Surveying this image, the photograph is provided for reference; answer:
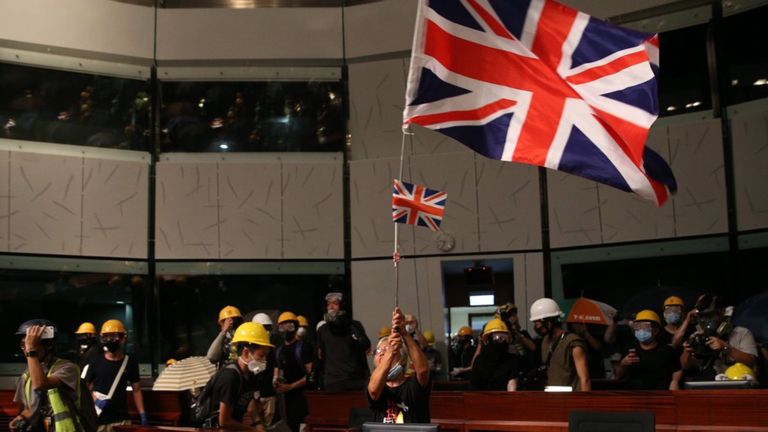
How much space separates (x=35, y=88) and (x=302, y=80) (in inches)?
173

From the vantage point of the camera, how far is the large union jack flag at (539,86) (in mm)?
5922

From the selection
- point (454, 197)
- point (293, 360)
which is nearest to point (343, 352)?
point (293, 360)

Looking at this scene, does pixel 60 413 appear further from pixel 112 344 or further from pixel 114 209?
pixel 114 209

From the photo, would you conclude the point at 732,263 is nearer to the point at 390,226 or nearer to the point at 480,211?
the point at 480,211

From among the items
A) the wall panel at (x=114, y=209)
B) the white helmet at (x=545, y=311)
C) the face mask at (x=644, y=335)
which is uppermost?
the wall panel at (x=114, y=209)

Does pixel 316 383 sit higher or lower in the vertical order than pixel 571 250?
lower

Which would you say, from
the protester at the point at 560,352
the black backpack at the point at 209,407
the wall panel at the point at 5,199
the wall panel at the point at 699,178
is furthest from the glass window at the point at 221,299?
the black backpack at the point at 209,407

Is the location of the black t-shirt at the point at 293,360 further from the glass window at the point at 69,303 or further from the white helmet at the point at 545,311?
the glass window at the point at 69,303

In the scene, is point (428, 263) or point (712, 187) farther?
point (428, 263)

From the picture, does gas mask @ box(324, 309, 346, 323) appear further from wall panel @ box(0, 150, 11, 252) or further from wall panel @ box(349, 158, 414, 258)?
wall panel @ box(0, 150, 11, 252)

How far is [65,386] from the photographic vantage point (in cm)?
623

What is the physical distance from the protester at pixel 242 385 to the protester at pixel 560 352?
109 inches

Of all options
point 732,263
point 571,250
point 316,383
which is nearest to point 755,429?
point 316,383

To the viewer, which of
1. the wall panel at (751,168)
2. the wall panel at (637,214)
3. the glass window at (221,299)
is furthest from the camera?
the glass window at (221,299)
